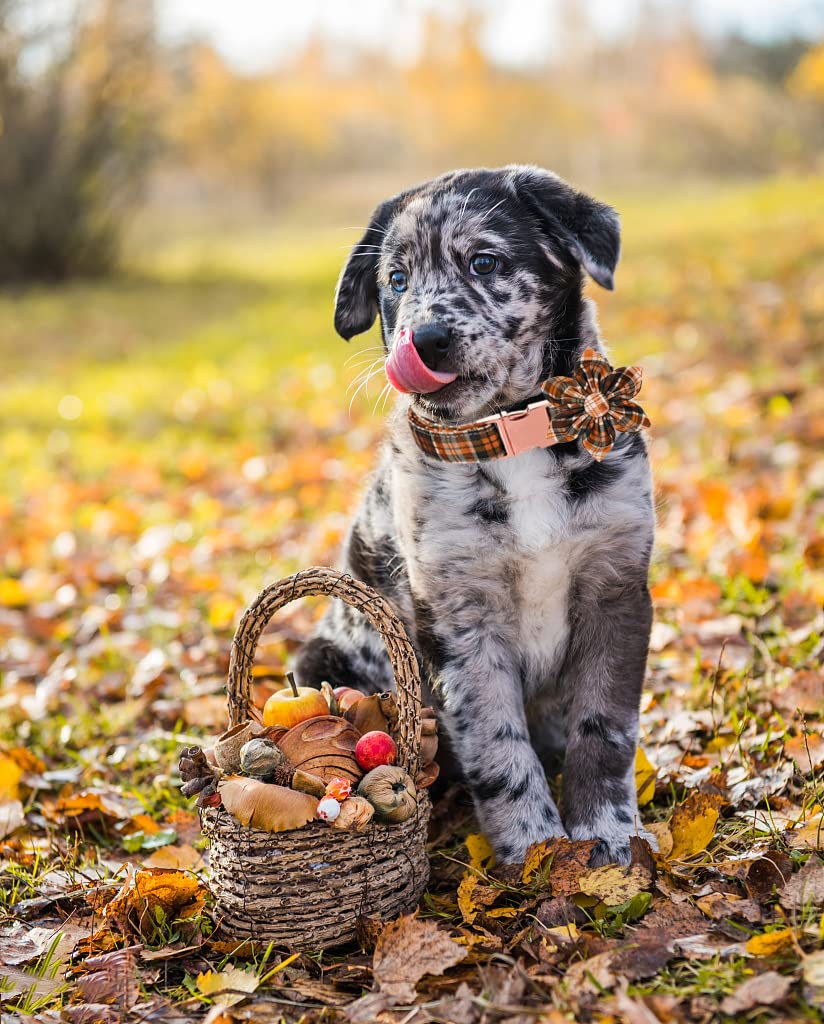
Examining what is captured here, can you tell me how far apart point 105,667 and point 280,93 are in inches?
1960

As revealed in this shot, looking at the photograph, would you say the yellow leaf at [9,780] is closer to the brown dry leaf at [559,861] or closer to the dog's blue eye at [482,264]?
the brown dry leaf at [559,861]

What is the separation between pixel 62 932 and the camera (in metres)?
2.62

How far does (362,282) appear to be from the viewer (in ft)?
10.5

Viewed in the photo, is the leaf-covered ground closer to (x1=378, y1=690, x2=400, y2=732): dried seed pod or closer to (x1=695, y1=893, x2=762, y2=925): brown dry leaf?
(x1=695, y1=893, x2=762, y2=925): brown dry leaf

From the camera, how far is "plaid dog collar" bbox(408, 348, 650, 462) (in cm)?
273

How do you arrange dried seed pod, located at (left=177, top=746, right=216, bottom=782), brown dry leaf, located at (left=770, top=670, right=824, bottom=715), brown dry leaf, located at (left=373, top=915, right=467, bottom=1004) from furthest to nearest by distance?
1. brown dry leaf, located at (left=770, top=670, right=824, bottom=715)
2. dried seed pod, located at (left=177, top=746, right=216, bottom=782)
3. brown dry leaf, located at (left=373, top=915, right=467, bottom=1004)

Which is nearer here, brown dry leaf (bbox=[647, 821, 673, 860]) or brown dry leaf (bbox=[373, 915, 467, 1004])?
brown dry leaf (bbox=[373, 915, 467, 1004])

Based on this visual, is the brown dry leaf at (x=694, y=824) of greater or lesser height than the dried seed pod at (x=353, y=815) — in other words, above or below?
below

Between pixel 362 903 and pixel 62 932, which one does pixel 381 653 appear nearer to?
pixel 362 903

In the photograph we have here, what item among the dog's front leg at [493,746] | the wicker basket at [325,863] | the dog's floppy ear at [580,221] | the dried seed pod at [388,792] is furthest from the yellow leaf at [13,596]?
the dog's floppy ear at [580,221]

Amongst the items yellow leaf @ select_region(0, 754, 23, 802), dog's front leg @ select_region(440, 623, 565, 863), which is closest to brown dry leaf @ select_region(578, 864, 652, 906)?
dog's front leg @ select_region(440, 623, 565, 863)

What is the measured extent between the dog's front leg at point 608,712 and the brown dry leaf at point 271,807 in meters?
0.80

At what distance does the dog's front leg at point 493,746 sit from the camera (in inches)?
110

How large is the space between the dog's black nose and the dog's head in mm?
31
